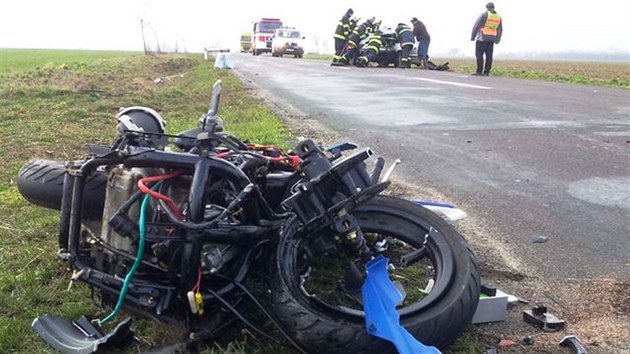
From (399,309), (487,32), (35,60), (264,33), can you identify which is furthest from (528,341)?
(35,60)

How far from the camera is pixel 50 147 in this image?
7195 mm

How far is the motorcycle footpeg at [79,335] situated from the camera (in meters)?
2.62

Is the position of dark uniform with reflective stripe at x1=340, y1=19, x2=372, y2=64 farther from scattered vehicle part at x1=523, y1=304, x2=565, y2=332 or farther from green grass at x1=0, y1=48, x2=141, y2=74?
scattered vehicle part at x1=523, y1=304, x2=565, y2=332

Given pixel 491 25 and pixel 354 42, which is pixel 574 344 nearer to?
pixel 491 25

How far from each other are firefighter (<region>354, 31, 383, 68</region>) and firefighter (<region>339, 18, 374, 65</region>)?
520mm

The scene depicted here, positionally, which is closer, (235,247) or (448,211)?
(235,247)

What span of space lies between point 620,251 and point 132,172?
8.92 feet

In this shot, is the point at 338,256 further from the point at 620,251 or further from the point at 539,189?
the point at 539,189

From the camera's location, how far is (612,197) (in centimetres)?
468

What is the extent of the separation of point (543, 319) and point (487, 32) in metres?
16.9

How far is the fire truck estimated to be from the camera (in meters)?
46.9

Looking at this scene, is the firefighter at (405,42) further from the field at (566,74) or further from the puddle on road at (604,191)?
the puddle on road at (604,191)

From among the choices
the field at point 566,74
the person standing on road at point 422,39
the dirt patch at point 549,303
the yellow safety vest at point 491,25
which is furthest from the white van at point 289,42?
the dirt patch at point 549,303

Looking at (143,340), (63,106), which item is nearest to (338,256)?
(143,340)
